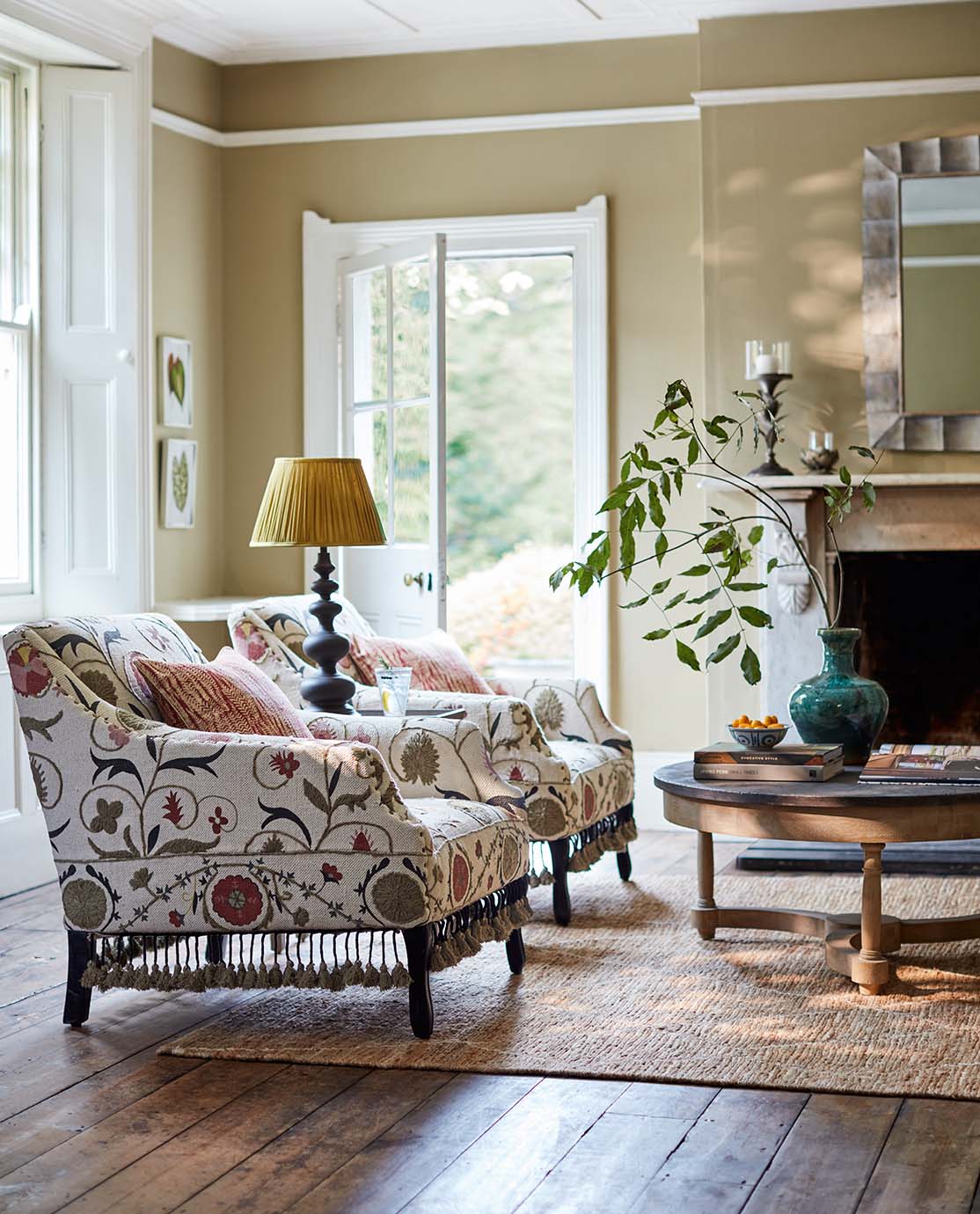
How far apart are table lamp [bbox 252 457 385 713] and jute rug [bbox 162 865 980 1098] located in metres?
0.78

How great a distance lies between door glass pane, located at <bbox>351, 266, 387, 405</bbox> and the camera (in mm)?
5816

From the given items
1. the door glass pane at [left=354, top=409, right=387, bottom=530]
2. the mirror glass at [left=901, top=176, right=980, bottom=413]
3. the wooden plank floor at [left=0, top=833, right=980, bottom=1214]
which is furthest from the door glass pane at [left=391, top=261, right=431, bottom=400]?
the wooden plank floor at [left=0, top=833, right=980, bottom=1214]

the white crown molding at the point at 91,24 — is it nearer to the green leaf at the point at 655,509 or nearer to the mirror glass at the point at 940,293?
the green leaf at the point at 655,509

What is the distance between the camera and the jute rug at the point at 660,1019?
297cm

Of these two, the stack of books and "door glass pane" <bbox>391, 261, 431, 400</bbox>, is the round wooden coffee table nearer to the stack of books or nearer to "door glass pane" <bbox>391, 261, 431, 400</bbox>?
the stack of books

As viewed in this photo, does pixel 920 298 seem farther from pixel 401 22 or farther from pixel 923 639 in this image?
pixel 401 22

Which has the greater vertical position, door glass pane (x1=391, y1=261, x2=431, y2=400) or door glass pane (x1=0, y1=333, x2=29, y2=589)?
door glass pane (x1=391, y1=261, x2=431, y2=400)

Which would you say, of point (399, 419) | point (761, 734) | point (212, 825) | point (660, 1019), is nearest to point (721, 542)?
point (761, 734)

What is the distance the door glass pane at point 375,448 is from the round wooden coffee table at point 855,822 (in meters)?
2.27

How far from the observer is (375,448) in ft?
19.1

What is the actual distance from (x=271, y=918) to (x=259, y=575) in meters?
3.20

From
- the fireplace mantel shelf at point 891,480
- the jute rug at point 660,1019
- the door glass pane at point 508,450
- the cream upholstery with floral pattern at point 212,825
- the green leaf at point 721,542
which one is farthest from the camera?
the door glass pane at point 508,450

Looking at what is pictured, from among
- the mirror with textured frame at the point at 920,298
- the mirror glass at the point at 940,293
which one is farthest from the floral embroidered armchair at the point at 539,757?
the mirror glass at the point at 940,293

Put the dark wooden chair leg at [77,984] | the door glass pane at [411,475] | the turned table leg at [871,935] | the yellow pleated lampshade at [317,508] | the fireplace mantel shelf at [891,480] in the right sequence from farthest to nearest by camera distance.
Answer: the door glass pane at [411,475] < the fireplace mantel shelf at [891,480] < the yellow pleated lampshade at [317,508] < the turned table leg at [871,935] < the dark wooden chair leg at [77,984]
